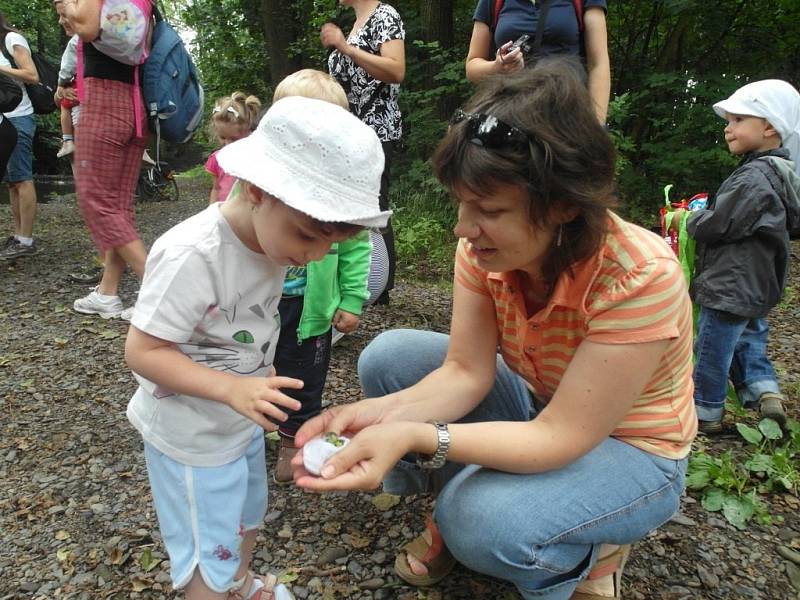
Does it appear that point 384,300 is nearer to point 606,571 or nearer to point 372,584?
point 372,584

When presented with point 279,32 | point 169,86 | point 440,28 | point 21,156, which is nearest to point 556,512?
point 169,86

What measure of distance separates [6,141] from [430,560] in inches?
160

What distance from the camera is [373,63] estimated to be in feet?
9.68

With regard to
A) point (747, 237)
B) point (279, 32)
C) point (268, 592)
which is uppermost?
point (279, 32)

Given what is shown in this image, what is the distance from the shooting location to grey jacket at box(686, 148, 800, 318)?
252cm

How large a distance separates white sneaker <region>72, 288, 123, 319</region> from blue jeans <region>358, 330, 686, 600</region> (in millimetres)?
2835

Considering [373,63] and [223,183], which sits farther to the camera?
[373,63]

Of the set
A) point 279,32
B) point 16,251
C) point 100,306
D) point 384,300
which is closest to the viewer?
point 100,306

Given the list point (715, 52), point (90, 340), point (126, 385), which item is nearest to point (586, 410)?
point (126, 385)

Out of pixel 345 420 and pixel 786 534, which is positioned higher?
pixel 345 420

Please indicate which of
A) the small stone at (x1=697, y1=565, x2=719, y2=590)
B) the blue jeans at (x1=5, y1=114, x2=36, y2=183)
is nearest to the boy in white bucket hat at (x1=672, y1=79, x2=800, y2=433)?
the small stone at (x1=697, y1=565, x2=719, y2=590)

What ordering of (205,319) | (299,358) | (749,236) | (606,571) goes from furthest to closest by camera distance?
(749,236) → (299,358) → (606,571) → (205,319)

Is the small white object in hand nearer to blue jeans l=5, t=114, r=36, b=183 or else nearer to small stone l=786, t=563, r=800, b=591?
small stone l=786, t=563, r=800, b=591

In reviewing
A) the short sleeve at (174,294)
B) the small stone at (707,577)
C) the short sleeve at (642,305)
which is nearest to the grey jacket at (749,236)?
the small stone at (707,577)
